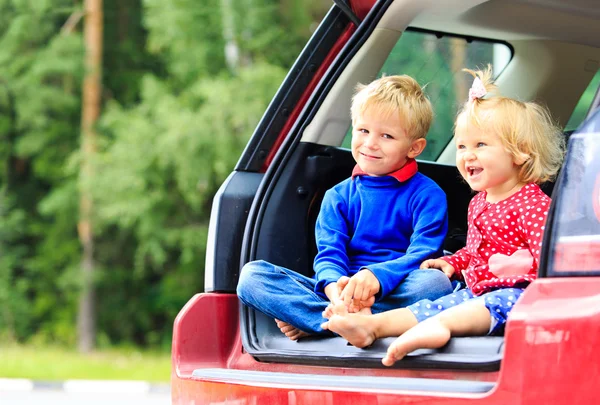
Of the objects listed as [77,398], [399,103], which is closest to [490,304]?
[399,103]

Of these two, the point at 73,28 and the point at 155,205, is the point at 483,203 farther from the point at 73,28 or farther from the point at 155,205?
the point at 73,28

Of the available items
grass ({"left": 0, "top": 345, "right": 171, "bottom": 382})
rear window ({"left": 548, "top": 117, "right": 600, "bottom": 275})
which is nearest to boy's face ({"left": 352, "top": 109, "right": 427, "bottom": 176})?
rear window ({"left": 548, "top": 117, "right": 600, "bottom": 275})

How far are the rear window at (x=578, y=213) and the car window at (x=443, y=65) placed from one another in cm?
144

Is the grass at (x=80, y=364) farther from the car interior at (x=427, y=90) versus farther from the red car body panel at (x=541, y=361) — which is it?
the red car body panel at (x=541, y=361)

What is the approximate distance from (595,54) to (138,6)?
15.7m

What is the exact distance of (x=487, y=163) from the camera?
2619mm

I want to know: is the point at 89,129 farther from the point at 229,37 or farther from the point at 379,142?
the point at 379,142

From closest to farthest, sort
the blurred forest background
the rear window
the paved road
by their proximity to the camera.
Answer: the rear window, the paved road, the blurred forest background

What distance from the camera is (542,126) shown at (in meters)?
2.68

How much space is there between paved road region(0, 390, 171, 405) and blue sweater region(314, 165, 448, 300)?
690 centimetres

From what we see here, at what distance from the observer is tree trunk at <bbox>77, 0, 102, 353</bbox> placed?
16.3m

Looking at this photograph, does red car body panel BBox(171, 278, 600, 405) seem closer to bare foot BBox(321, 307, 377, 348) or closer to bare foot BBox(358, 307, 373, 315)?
bare foot BBox(321, 307, 377, 348)

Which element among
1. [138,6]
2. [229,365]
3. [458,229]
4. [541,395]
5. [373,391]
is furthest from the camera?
[138,6]

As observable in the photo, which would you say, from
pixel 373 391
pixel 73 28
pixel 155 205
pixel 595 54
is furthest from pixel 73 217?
pixel 373 391
